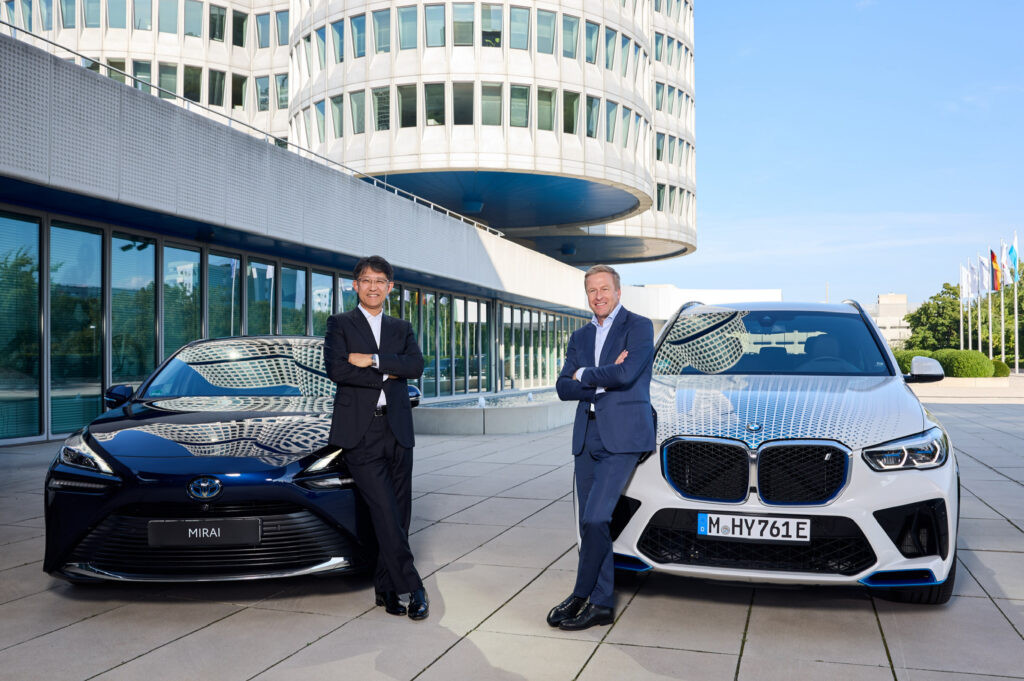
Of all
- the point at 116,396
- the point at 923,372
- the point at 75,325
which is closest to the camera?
the point at 923,372

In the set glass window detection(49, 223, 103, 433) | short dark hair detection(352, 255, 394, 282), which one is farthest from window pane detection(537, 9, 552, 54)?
short dark hair detection(352, 255, 394, 282)

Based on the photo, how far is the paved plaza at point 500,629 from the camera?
354cm

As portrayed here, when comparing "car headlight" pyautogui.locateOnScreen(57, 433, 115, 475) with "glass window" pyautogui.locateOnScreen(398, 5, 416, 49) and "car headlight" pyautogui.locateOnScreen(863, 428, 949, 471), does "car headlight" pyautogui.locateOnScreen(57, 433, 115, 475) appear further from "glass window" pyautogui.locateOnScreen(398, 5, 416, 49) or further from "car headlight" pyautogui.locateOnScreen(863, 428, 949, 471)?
"glass window" pyautogui.locateOnScreen(398, 5, 416, 49)

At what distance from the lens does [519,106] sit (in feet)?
90.9

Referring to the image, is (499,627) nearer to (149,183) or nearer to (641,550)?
(641,550)

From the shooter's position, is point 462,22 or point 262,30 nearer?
point 462,22

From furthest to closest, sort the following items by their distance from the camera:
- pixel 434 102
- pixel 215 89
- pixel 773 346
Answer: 1. pixel 215 89
2. pixel 434 102
3. pixel 773 346

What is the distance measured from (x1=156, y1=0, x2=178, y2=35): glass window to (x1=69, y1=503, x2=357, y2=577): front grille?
35877mm

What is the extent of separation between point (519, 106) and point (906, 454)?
82.1 ft

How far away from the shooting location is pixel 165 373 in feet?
19.0

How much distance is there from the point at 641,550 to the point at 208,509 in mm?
2088

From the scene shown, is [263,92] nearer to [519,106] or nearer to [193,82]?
[193,82]

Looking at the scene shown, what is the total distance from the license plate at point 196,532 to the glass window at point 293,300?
1466cm

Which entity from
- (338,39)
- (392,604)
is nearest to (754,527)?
(392,604)
